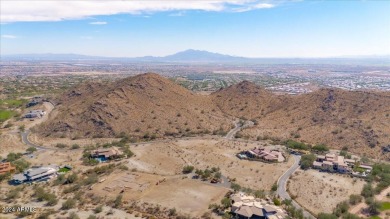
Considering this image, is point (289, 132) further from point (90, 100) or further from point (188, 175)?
point (90, 100)

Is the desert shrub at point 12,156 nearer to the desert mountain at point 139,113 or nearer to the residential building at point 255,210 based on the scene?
the desert mountain at point 139,113

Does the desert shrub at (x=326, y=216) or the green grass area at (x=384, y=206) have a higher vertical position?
the desert shrub at (x=326, y=216)

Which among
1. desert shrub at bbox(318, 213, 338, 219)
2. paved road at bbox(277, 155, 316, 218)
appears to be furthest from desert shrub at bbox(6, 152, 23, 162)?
desert shrub at bbox(318, 213, 338, 219)

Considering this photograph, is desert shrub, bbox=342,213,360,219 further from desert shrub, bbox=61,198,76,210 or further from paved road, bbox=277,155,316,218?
desert shrub, bbox=61,198,76,210

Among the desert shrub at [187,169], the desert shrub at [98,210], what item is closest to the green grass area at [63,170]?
the desert shrub at [98,210]

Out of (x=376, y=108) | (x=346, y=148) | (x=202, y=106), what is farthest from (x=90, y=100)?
(x=376, y=108)

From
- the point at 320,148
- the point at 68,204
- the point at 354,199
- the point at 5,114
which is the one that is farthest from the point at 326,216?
the point at 5,114
